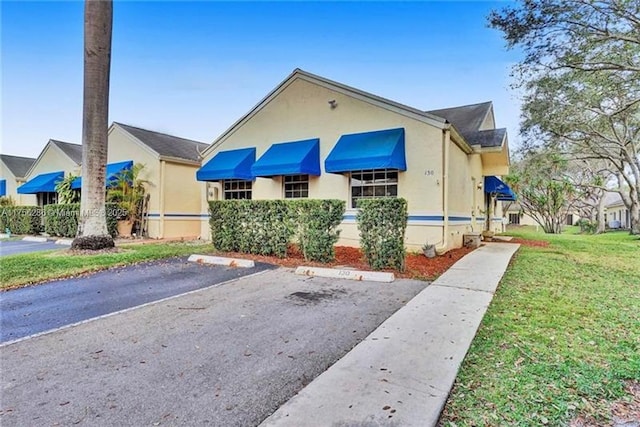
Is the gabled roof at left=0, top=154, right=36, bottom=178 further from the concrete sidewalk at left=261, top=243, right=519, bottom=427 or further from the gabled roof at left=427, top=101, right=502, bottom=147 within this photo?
the concrete sidewalk at left=261, top=243, right=519, bottom=427

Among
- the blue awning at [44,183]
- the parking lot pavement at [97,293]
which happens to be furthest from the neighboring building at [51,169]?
the parking lot pavement at [97,293]

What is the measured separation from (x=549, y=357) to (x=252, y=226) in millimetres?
8142

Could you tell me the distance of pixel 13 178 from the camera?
2488 cm

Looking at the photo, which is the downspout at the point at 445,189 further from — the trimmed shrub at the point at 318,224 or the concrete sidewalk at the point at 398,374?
the concrete sidewalk at the point at 398,374

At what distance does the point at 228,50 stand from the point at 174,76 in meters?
4.59

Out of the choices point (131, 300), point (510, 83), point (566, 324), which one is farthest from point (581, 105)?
point (131, 300)

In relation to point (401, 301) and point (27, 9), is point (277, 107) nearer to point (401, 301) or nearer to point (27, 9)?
point (27, 9)

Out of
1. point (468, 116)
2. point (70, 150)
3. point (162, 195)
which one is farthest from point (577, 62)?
point (70, 150)

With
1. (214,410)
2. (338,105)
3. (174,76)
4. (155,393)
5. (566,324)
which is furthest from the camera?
(174,76)

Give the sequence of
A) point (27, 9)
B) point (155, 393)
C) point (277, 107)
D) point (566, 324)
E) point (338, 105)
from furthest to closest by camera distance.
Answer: point (277, 107), point (338, 105), point (27, 9), point (566, 324), point (155, 393)

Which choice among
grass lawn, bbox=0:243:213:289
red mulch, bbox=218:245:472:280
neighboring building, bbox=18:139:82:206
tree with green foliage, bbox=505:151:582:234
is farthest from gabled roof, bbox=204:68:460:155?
tree with green foliage, bbox=505:151:582:234

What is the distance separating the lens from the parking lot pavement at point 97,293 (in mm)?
5109

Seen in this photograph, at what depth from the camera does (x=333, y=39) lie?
15.0m

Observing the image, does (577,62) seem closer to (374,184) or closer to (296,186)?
(374,184)
